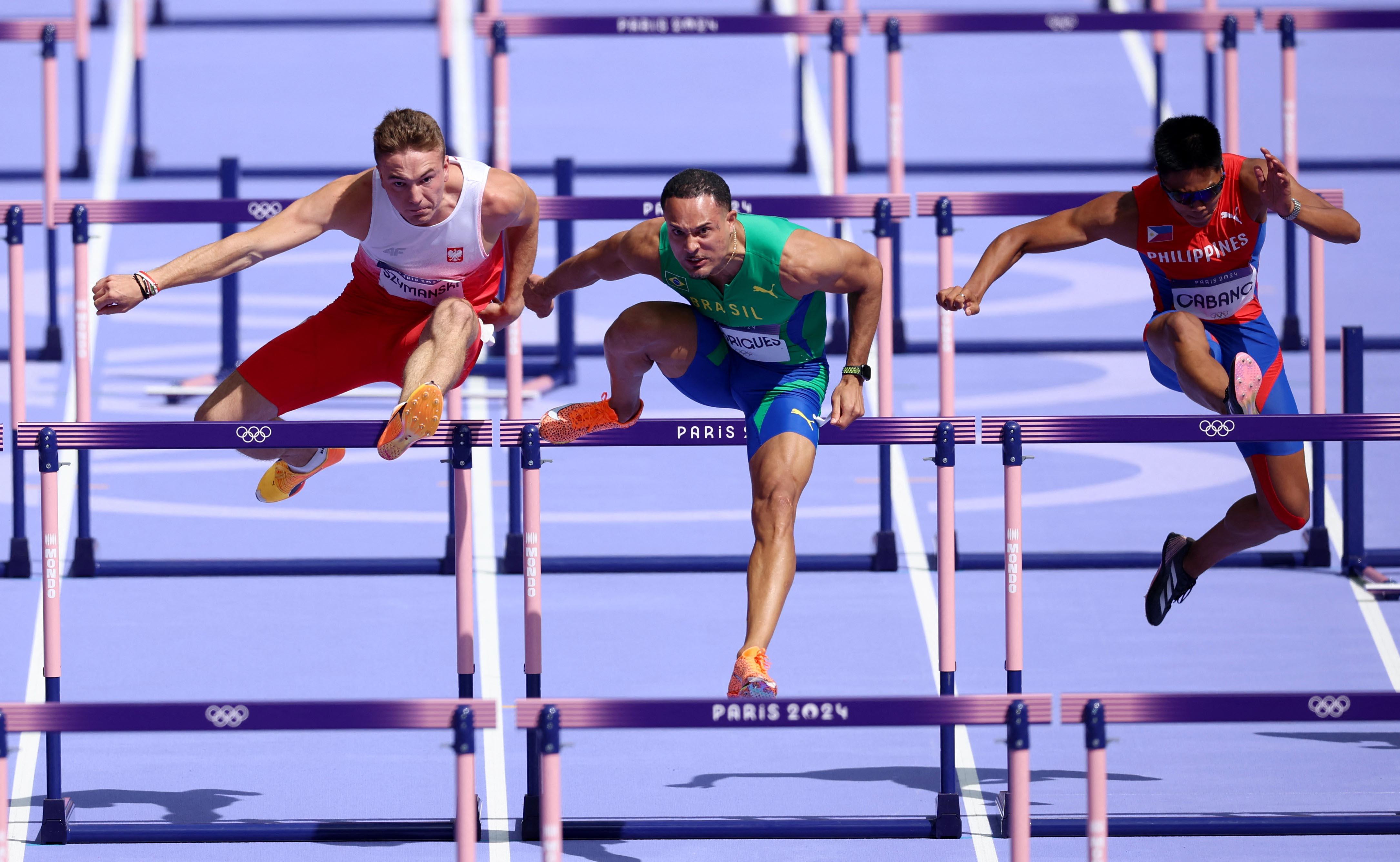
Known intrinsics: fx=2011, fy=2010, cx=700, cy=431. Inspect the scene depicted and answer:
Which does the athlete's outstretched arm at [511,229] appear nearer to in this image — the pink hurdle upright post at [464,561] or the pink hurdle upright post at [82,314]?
the pink hurdle upright post at [464,561]

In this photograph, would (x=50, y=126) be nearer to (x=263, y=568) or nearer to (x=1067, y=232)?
(x=263, y=568)

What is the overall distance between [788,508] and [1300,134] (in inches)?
340

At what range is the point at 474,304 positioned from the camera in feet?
19.7

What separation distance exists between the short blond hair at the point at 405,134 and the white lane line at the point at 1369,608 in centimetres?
282

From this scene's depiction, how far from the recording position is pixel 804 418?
5.45 metres

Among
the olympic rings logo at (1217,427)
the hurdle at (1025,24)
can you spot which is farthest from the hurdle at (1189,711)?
the hurdle at (1025,24)

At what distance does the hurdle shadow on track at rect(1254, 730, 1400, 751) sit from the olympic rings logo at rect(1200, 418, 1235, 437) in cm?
148

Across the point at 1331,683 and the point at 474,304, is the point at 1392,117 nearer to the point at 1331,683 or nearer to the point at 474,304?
the point at 1331,683

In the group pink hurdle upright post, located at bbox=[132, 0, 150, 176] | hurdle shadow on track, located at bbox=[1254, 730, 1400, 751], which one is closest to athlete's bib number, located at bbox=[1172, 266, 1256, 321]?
hurdle shadow on track, located at bbox=[1254, 730, 1400, 751]

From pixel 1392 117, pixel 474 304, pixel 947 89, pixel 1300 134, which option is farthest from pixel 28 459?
pixel 1392 117

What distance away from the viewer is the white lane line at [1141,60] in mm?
13445

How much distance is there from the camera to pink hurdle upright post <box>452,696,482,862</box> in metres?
4.01

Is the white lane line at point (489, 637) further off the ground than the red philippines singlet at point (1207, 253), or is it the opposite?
the red philippines singlet at point (1207, 253)

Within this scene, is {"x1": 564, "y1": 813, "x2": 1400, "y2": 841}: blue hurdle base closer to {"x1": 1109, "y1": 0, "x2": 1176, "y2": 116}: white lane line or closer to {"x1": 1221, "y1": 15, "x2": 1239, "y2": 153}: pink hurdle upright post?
{"x1": 1221, "y1": 15, "x2": 1239, "y2": 153}: pink hurdle upright post
